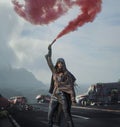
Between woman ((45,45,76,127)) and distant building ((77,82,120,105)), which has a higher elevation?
distant building ((77,82,120,105))

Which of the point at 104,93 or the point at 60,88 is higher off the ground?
the point at 104,93

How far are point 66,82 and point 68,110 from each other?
851 millimetres

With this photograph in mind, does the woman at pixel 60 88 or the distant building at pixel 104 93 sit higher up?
the distant building at pixel 104 93

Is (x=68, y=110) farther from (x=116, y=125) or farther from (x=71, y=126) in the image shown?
(x=116, y=125)

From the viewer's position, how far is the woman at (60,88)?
47.6ft

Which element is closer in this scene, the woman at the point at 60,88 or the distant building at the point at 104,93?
the woman at the point at 60,88

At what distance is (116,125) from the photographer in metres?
16.9

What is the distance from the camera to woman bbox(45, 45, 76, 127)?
14.5 meters

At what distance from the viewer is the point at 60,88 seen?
14641mm

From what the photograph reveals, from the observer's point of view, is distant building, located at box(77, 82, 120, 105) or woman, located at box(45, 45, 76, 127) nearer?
woman, located at box(45, 45, 76, 127)

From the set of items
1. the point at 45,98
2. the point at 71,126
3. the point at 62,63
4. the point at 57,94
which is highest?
the point at 45,98

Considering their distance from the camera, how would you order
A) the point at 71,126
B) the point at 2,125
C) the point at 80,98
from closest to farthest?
1. the point at 71,126
2. the point at 2,125
3. the point at 80,98

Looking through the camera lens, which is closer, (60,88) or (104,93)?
(60,88)

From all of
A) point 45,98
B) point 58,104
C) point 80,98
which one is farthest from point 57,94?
point 45,98
